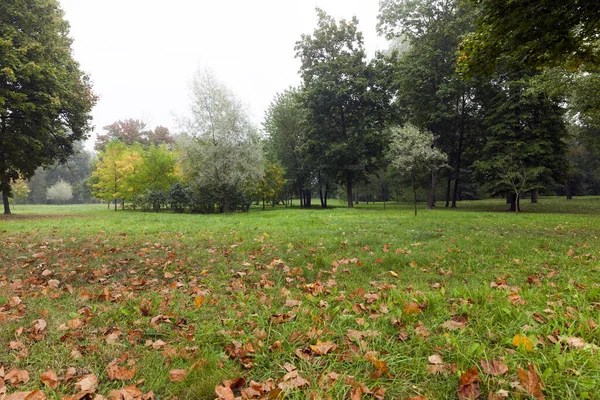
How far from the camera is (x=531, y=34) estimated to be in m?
6.21

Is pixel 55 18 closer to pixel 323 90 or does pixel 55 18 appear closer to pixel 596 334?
pixel 323 90

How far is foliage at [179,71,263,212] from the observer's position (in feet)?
71.3

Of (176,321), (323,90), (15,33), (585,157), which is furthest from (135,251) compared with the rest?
(585,157)

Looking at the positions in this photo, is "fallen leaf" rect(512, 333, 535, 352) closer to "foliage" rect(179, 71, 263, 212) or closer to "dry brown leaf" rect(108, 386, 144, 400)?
"dry brown leaf" rect(108, 386, 144, 400)

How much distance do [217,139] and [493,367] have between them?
22.2 metres

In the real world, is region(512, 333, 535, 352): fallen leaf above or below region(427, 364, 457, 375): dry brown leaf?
above

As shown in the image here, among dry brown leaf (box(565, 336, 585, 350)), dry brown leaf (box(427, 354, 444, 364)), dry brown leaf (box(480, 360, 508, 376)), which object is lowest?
dry brown leaf (box(427, 354, 444, 364))

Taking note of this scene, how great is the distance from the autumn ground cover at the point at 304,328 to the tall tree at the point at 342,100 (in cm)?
2077

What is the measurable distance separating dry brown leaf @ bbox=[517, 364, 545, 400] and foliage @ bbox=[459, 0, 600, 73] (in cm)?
687

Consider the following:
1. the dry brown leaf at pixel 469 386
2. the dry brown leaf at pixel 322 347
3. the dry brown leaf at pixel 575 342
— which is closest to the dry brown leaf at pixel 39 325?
the dry brown leaf at pixel 322 347

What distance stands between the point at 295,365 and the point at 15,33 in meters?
18.2

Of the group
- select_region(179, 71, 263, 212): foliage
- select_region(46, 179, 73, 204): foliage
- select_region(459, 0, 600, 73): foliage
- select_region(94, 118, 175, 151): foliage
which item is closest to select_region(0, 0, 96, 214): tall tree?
select_region(179, 71, 263, 212): foliage

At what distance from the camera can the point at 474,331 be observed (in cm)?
248

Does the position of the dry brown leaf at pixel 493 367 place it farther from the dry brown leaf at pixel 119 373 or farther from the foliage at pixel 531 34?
the foliage at pixel 531 34
